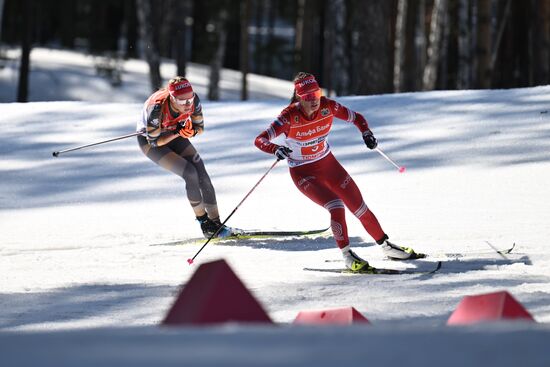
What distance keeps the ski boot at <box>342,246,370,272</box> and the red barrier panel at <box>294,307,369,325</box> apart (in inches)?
113

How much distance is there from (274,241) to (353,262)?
1755mm

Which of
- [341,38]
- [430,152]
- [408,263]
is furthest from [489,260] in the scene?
[341,38]

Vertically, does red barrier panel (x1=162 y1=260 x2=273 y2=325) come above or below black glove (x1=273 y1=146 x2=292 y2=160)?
above

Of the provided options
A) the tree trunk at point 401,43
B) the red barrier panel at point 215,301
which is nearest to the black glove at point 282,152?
the red barrier panel at point 215,301

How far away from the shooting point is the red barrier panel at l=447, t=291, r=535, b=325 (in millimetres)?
4227

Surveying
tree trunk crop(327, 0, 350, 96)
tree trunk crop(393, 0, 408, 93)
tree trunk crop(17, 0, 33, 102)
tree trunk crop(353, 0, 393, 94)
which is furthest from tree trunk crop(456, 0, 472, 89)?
tree trunk crop(17, 0, 33, 102)

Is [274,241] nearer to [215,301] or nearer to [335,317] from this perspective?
[335,317]

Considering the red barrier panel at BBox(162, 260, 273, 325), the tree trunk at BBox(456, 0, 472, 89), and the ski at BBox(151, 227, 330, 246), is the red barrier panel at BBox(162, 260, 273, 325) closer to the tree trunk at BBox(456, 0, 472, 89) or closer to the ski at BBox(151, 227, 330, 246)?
the ski at BBox(151, 227, 330, 246)

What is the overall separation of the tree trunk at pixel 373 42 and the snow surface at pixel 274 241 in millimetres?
2312

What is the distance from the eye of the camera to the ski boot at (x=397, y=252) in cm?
814

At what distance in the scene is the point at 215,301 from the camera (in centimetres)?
390

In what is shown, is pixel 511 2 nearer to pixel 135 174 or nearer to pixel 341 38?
pixel 341 38

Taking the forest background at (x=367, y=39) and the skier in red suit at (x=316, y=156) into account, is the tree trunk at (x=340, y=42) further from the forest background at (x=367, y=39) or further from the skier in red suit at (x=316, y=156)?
the skier in red suit at (x=316, y=156)

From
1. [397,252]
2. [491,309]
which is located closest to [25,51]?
[397,252]
